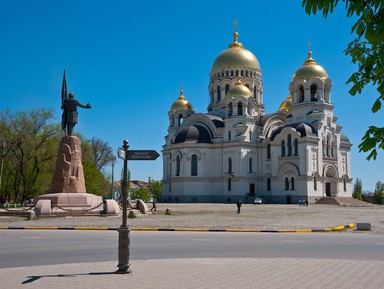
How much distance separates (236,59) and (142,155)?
6638 centimetres

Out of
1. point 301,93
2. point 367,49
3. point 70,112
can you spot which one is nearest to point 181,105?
point 301,93

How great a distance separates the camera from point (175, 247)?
1386 cm

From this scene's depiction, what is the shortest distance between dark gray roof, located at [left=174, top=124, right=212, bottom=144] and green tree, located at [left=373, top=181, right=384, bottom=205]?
31933mm

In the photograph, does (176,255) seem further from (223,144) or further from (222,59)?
(222,59)

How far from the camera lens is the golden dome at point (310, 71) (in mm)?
65562

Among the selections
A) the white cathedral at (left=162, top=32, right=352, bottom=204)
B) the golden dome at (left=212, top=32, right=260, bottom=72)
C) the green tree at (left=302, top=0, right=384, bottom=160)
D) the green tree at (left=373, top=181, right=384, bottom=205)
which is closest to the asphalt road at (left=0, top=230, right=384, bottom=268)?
the green tree at (left=302, top=0, right=384, bottom=160)

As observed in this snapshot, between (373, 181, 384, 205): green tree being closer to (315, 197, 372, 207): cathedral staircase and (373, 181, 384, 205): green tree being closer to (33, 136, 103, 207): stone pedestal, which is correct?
(315, 197, 372, 207): cathedral staircase

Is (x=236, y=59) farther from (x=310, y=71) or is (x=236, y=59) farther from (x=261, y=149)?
(x=261, y=149)

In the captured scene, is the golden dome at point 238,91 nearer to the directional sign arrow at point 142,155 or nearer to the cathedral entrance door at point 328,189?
the cathedral entrance door at point 328,189

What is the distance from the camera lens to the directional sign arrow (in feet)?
34.4

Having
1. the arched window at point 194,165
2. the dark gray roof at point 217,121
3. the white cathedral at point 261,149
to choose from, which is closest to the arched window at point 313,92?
the white cathedral at point 261,149

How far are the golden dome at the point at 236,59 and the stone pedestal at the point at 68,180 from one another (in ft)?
165

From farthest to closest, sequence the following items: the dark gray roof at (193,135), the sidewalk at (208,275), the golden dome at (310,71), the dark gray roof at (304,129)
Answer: the dark gray roof at (193,135) < the golden dome at (310,71) < the dark gray roof at (304,129) < the sidewalk at (208,275)

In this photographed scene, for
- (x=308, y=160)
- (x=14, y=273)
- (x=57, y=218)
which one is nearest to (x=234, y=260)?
(x=14, y=273)
